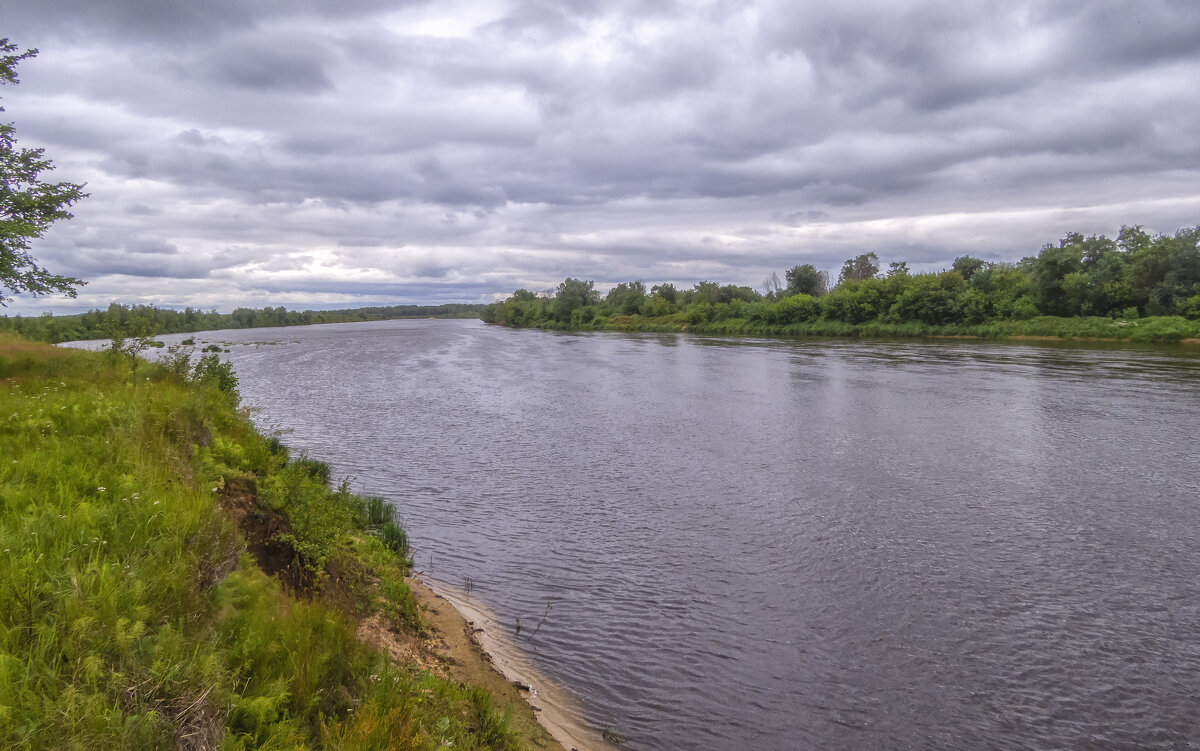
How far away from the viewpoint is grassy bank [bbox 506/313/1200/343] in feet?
189

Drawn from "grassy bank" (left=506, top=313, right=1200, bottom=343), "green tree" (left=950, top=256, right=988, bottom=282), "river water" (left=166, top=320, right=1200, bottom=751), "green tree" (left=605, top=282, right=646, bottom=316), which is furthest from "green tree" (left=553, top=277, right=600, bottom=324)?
"river water" (left=166, top=320, right=1200, bottom=751)

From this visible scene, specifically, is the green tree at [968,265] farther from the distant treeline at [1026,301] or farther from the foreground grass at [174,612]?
the foreground grass at [174,612]

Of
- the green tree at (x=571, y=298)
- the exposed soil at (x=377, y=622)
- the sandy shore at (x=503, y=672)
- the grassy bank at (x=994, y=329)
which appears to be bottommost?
the sandy shore at (x=503, y=672)

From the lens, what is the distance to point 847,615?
948 centimetres

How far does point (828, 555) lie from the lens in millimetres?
11648

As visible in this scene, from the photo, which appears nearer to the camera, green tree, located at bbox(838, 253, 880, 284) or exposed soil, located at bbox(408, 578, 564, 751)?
exposed soil, located at bbox(408, 578, 564, 751)

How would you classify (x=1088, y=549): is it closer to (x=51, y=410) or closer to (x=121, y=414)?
(x=121, y=414)

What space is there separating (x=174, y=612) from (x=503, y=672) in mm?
4279

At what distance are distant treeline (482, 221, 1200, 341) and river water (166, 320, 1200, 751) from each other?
4557cm

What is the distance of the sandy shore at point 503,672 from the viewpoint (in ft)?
22.1

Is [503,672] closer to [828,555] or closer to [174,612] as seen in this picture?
[174,612]

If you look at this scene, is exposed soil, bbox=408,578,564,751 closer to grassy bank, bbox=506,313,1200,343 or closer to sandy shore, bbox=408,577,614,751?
sandy shore, bbox=408,577,614,751

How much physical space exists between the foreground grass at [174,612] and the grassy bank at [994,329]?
71.9 m

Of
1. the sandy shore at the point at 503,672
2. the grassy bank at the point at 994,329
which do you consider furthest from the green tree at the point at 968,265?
the sandy shore at the point at 503,672
